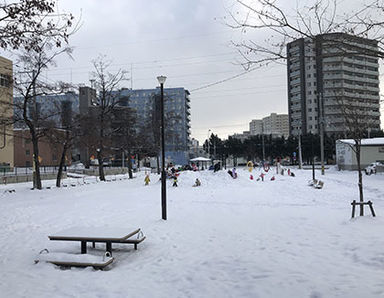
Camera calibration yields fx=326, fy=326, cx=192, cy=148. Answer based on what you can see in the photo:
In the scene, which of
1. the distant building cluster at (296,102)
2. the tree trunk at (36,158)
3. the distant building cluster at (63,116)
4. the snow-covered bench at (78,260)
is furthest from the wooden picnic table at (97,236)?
the tree trunk at (36,158)

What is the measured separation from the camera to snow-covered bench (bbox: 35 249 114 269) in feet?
18.7

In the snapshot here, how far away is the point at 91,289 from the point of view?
481 cm

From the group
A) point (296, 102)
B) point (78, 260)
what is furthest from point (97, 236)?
point (296, 102)

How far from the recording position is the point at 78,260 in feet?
19.2

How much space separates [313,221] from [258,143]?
236ft

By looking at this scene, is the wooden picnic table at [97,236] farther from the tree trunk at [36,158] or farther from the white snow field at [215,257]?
the tree trunk at [36,158]

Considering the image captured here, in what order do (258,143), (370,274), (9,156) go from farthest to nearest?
(258,143)
(9,156)
(370,274)

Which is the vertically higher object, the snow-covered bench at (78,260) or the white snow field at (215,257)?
the snow-covered bench at (78,260)

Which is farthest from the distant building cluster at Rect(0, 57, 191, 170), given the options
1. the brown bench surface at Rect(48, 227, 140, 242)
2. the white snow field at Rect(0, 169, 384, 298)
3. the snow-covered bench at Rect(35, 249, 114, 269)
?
the snow-covered bench at Rect(35, 249, 114, 269)

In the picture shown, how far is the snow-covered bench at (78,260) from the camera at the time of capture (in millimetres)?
5688

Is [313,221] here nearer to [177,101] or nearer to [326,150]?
[326,150]

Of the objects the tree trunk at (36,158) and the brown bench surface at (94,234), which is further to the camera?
the tree trunk at (36,158)

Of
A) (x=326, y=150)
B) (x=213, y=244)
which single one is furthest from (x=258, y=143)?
(x=213, y=244)

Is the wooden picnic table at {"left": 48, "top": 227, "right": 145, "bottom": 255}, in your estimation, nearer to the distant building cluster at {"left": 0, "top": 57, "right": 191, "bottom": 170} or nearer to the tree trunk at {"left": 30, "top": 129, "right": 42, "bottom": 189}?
the distant building cluster at {"left": 0, "top": 57, "right": 191, "bottom": 170}
